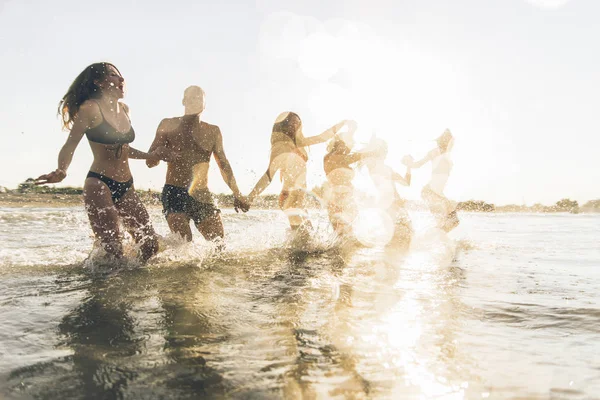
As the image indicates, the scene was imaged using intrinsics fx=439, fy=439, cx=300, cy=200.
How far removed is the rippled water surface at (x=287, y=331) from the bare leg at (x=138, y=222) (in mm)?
241

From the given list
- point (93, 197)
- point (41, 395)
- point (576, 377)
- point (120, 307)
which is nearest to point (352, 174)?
point (93, 197)

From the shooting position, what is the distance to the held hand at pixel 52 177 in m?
3.78

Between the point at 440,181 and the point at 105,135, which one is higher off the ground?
the point at 105,135

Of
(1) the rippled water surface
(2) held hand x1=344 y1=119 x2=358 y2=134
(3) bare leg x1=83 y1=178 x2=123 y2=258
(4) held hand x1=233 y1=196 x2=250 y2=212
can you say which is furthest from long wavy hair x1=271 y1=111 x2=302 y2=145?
(3) bare leg x1=83 y1=178 x2=123 y2=258

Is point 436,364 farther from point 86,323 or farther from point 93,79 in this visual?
point 93,79

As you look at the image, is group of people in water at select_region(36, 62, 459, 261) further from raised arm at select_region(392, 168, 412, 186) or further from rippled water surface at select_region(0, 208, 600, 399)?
raised arm at select_region(392, 168, 412, 186)

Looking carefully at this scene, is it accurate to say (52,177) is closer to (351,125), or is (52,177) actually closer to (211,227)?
(211,227)

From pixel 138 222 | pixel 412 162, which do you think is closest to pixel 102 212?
pixel 138 222

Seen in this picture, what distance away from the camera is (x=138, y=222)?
→ 494cm

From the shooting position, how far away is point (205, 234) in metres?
5.94

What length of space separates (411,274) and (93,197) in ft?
12.3

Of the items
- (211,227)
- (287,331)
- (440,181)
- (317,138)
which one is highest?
(317,138)

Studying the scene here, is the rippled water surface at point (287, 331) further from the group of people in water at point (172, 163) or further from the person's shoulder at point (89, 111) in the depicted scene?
the person's shoulder at point (89, 111)

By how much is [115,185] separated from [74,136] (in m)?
0.66
